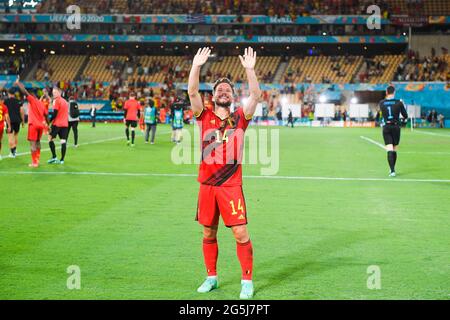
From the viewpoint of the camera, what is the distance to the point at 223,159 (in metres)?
6.33

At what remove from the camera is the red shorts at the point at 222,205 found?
6207 mm

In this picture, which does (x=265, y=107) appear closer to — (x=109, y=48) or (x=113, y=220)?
(x=109, y=48)

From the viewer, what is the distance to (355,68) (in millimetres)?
65688

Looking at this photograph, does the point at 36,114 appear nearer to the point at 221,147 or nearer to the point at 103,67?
the point at 221,147

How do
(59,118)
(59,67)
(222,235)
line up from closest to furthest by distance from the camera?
(222,235) → (59,118) → (59,67)

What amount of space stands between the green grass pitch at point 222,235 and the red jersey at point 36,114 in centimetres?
143

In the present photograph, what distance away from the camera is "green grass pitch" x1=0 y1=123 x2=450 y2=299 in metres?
6.45

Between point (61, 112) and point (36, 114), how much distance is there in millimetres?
748

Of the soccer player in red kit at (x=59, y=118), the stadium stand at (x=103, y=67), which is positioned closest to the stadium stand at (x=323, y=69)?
the stadium stand at (x=103, y=67)

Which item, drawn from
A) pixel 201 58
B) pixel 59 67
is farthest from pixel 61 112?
pixel 59 67

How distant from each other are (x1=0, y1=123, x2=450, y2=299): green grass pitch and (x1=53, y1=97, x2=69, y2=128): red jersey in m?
1.91

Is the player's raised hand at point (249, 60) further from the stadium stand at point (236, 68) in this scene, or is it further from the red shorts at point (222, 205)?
the stadium stand at point (236, 68)

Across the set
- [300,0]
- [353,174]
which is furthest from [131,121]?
[300,0]

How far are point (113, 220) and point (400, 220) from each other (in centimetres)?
452
